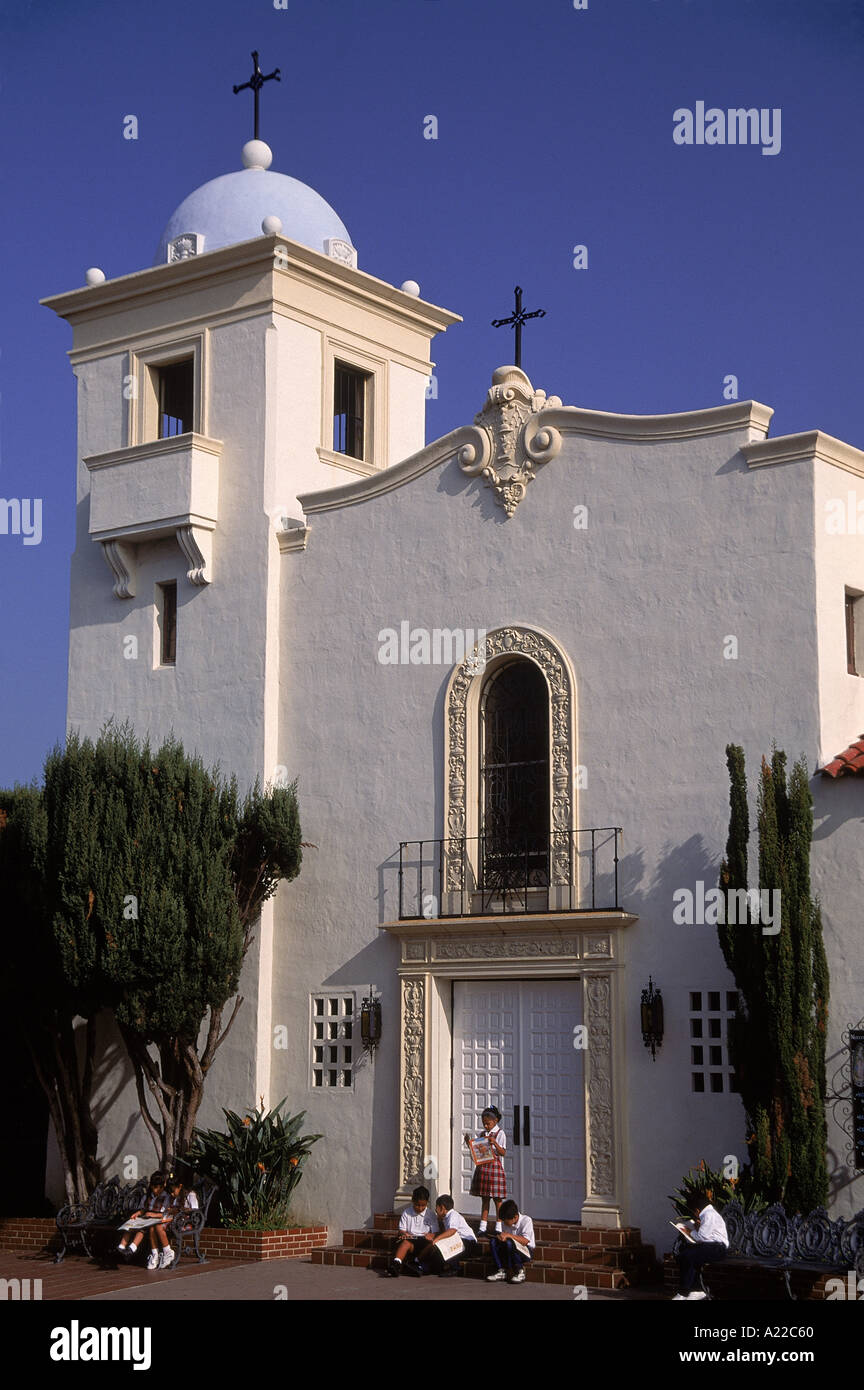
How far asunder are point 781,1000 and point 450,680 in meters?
5.67

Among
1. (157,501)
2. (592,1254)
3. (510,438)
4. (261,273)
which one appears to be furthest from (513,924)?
(261,273)

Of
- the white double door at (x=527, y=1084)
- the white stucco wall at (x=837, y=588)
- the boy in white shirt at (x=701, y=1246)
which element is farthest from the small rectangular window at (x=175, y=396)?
the boy in white shirt at (x=701, y=1246)

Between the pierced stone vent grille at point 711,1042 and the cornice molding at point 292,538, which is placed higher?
the cornice molding at point 292,538

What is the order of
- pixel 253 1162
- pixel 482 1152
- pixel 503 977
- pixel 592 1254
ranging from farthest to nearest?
pixel 253 1162 < pixel 503 977 < pixel 482 1152 < pixel 592 1254

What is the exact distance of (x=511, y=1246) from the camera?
1675 cm

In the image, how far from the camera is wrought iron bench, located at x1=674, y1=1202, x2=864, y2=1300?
Answer: 1470 centimetres

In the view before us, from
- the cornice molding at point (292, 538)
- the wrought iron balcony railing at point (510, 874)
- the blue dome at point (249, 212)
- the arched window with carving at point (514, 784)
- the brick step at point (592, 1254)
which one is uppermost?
the blue dome at point (249, 212)

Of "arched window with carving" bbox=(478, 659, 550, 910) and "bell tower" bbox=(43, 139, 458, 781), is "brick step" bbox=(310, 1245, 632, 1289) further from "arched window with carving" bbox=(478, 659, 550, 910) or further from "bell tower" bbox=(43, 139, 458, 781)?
"bell tower" bbox=(43, 139, 458, 781)

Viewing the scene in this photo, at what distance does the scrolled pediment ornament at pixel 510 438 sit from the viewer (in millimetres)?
19281

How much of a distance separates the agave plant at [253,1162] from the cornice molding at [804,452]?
8.67 meters

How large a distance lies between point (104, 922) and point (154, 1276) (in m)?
3.60

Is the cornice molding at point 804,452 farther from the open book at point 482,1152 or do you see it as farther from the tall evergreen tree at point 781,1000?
the open book at point 482,1152

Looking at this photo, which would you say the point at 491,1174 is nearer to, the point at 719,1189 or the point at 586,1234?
the point at 586,1234

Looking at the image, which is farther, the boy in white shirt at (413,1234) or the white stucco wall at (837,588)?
the boy in white shirt at (413,1234)
